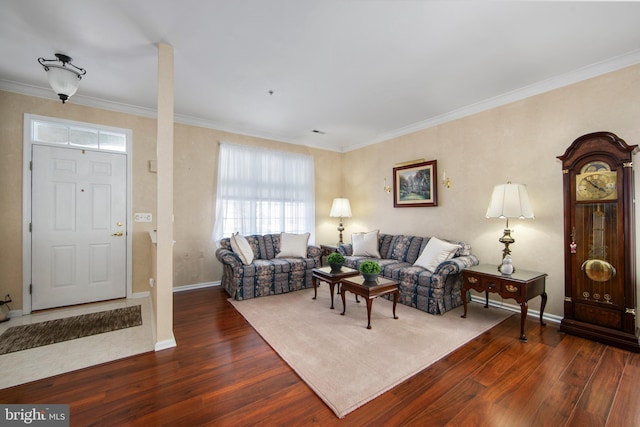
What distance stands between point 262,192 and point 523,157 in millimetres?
4019

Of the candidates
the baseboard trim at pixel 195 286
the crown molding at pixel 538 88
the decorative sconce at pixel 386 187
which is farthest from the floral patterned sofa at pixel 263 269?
the crown molding at pixel 538 88

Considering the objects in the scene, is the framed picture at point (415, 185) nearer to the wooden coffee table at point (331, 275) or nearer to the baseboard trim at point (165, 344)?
the wooden coffee table at point (331, 275)

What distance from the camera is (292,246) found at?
4.62 m

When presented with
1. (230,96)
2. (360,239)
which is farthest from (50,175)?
(360,239)

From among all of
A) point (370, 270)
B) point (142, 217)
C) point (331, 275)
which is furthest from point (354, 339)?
point (142, 217)

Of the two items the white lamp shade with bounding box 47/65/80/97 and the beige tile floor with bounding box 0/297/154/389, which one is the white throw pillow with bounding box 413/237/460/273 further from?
the white lamp shade with bounding box 47/65/80/97

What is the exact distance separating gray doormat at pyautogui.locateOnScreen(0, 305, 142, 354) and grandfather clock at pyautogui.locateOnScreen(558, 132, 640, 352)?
4.69 metres

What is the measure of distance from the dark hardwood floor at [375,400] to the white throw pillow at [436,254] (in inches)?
43.7

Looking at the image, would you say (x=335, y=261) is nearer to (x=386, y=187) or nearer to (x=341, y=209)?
(x=341, y=209)

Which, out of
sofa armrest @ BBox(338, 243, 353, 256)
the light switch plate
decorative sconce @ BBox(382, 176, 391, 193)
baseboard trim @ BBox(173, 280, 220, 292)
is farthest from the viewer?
decorative sconce @ BBox(382, 176, 391, 193)

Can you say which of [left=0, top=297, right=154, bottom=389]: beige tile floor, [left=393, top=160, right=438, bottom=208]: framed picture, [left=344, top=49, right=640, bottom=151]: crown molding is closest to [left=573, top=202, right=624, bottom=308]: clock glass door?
[left=344, top=49, right=640, bottom=151]: crown molding

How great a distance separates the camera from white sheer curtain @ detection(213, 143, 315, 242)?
4.65 m

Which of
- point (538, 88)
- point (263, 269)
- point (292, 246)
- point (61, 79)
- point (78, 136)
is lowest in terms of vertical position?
point (263, 269)

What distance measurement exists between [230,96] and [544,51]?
348 cm
